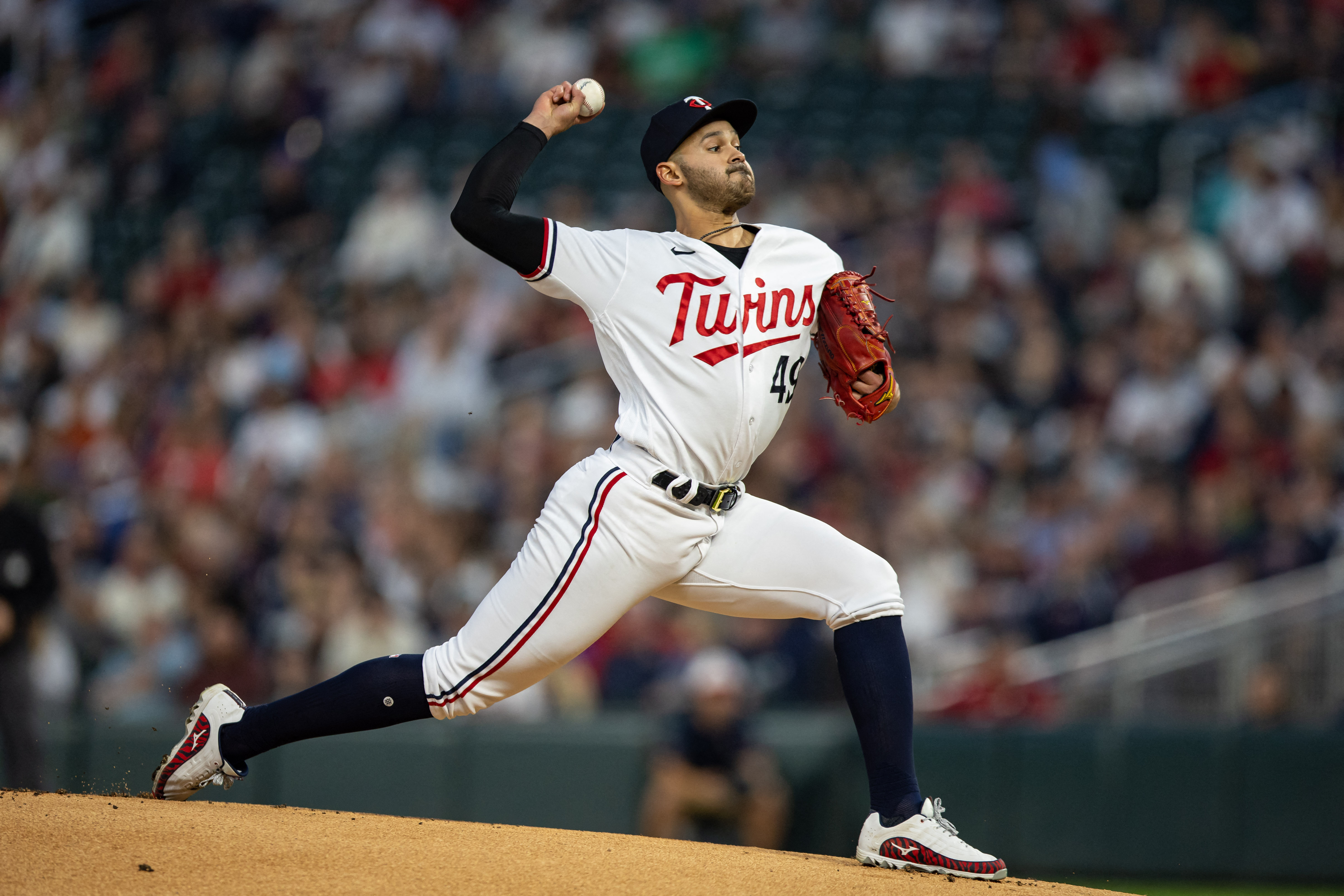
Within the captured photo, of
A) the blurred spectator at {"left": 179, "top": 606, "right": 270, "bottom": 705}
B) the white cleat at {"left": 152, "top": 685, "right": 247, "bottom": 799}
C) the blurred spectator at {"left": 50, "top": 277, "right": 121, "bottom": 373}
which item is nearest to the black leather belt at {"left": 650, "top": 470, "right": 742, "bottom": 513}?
the white cleat at {"left": 152, "top": 685, "right": 247, "bottom": 799}

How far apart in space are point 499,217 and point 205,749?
1.60m

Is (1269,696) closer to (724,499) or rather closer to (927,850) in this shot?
(927,850)

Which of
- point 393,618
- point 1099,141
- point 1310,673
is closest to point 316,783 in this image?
point 393,618

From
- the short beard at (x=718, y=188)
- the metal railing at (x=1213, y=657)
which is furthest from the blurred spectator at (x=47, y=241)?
the short beard at (x=718, y=188)

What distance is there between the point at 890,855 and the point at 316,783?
4247mm

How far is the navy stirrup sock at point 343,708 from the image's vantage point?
3.48 m

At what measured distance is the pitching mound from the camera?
3.04 metres

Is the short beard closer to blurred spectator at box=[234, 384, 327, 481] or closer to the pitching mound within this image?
the pitching mound

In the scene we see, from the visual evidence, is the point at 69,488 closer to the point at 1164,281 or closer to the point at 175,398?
the point at 175,398

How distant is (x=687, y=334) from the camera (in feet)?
11.0

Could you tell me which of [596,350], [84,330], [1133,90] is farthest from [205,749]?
[1133,90]

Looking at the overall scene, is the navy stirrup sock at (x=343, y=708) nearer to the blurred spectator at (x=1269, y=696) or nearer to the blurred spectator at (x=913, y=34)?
the blurred spectator at (x=1269, y=696)

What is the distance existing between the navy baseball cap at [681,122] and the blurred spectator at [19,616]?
3.75 meters

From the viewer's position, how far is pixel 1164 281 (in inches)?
333
